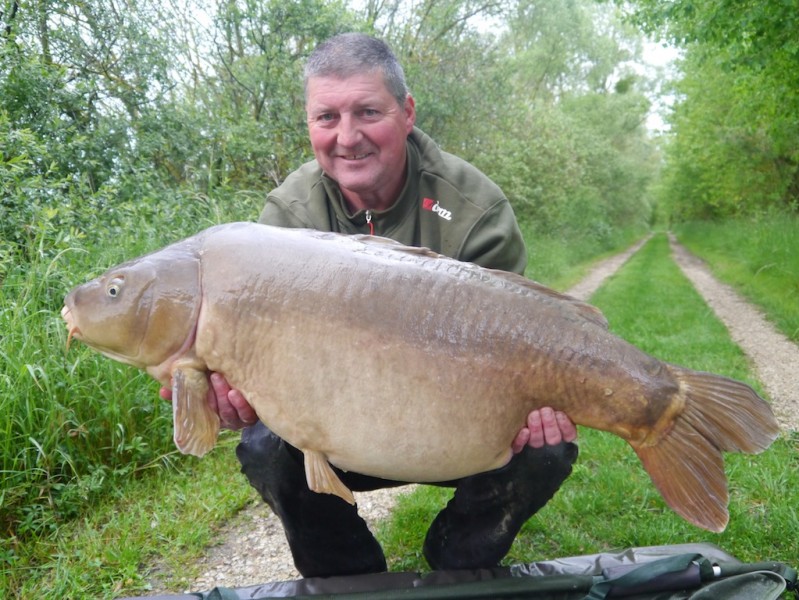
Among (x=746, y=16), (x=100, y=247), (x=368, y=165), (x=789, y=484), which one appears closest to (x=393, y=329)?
(x=368, y=165)

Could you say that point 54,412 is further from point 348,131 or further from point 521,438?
point 521,438

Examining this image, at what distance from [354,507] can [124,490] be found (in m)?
1.19

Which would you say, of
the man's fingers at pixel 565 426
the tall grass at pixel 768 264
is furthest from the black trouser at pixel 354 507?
the tall grass at pixel 768 264

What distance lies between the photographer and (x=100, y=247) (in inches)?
139

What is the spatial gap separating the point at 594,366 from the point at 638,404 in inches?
5.0

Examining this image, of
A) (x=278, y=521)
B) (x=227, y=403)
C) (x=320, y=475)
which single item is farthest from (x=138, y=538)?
(x=320, y=475)

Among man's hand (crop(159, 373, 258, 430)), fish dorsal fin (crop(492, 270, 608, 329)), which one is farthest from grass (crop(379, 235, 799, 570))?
fish dorsal fin (crop(492, 270, 608, 329))

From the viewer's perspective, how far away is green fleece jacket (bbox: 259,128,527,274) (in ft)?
6.86

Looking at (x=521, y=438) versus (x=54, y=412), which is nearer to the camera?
(x=521, y=438)

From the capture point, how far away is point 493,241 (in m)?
2.10

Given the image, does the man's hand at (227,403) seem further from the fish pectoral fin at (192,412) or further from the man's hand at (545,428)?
the man's hand at (545,428)

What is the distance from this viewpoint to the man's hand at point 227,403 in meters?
1.53

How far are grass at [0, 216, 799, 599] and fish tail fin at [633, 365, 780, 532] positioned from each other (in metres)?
0.90

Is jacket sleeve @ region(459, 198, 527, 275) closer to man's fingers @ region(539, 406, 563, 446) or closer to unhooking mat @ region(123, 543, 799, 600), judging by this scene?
man's fingers @ region(539, 406, 563, 446)
